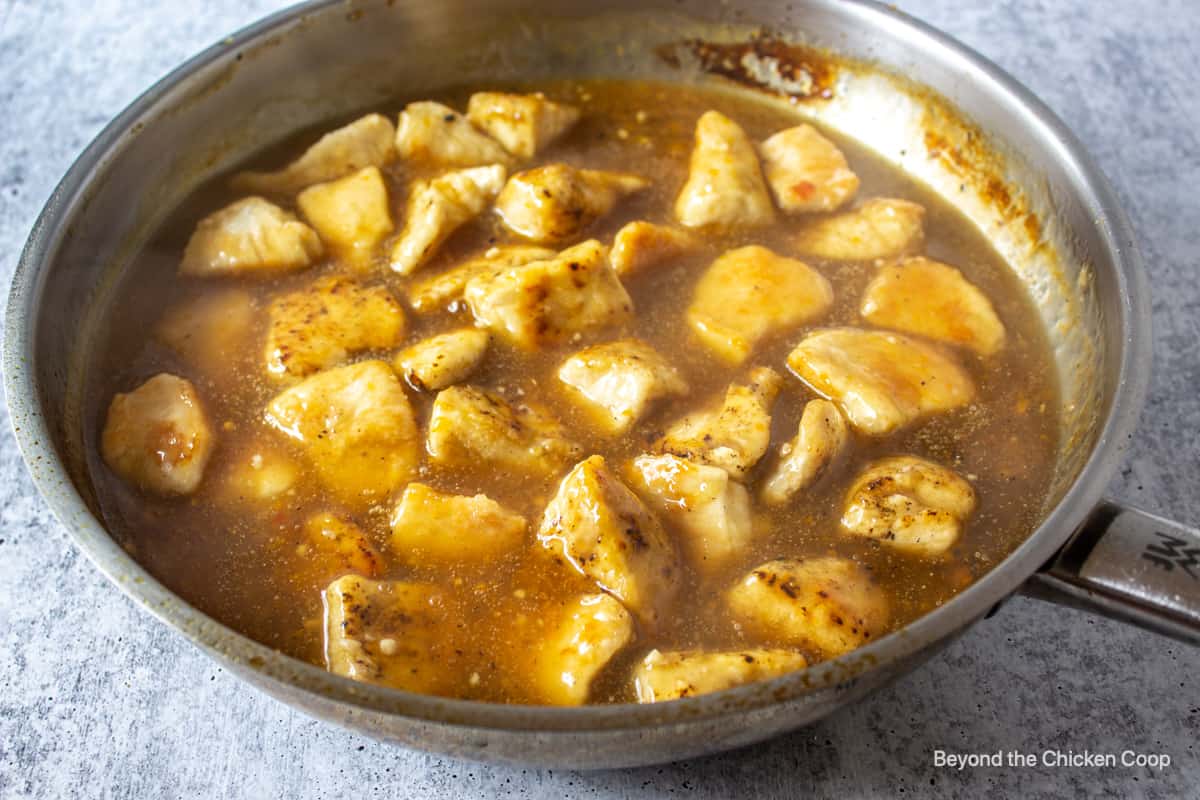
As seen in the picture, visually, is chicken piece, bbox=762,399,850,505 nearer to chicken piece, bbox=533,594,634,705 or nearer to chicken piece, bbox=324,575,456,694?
chicken piece, bbox=533,594,634,705

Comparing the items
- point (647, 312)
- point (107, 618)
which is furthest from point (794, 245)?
point (107, 618)

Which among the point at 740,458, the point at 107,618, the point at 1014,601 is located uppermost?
the point at 740,458

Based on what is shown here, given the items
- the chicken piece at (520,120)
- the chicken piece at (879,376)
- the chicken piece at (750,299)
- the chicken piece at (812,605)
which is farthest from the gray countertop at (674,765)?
the chicken piece at (520,120)

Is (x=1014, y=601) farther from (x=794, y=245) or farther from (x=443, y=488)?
(x=443, y=488)

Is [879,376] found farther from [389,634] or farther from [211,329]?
[211,329]

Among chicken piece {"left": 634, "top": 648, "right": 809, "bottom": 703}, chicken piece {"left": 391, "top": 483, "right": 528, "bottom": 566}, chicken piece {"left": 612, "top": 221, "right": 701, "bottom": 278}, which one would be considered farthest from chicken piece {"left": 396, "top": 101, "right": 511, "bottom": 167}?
chicken piece {"left": 634, "top": 648, "right": 809, "bottom": 703}

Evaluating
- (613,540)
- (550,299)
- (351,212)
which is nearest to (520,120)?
(351,212)

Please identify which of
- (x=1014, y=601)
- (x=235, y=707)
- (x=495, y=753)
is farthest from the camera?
(x=1014, y=601)
